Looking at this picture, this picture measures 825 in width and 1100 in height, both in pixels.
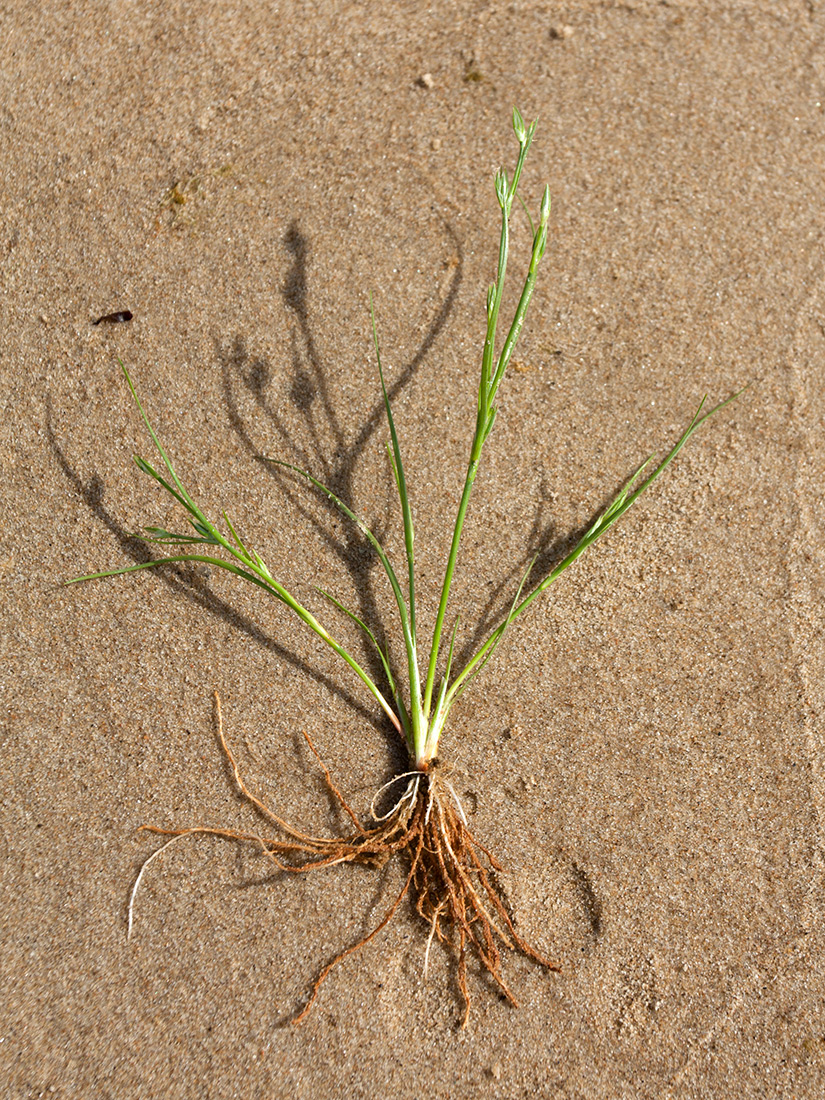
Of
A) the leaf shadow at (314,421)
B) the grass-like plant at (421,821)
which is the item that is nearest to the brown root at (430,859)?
the grass-like plant at (421,821)

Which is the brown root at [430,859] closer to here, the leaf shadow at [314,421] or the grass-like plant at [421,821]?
the grass-like plant at [421,821]

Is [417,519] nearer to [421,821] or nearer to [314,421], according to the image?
[314,421]

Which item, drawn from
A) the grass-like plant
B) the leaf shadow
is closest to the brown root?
the grass-like plant

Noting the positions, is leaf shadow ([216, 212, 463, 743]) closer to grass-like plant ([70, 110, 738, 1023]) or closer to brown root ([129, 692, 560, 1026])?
grass-like plant ([70, 110, 738, 1023])

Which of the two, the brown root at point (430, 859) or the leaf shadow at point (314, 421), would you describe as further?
the leaf shadow at point (314, 421)

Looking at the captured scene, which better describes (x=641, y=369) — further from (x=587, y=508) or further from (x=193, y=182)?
(x=193, y=182)

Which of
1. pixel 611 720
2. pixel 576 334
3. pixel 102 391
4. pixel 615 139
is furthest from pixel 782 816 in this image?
pixel 102 391

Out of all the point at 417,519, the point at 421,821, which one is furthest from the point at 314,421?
the point at 421,821

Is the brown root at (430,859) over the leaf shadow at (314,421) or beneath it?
beneath
